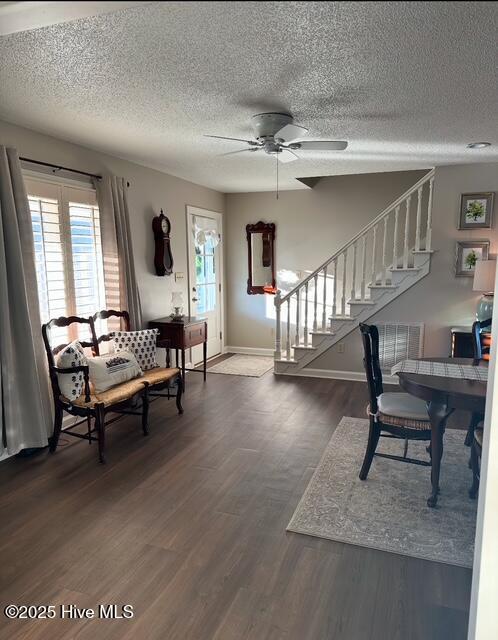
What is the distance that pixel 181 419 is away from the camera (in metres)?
4.18

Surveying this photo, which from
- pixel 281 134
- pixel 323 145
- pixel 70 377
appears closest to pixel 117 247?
pixel 70 377

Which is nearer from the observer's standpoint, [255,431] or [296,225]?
[255,431]

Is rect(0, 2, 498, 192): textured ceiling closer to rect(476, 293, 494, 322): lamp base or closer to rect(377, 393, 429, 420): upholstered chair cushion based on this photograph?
rect(476, 293, 494, 322): lamp base

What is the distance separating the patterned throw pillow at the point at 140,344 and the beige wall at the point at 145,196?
0.77m

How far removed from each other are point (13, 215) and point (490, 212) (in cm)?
474

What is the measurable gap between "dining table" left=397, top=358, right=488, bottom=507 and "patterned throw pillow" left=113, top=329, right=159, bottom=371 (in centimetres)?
246

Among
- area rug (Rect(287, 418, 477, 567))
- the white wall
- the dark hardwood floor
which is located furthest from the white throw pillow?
the white wall


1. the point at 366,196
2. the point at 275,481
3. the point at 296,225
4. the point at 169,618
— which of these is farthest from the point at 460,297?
the point at 169,618

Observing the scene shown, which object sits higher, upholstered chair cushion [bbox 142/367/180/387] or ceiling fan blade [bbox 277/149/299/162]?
ceiling fan blade [bbox 277/149/299/162]

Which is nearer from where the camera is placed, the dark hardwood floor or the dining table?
the dark hardwood floor

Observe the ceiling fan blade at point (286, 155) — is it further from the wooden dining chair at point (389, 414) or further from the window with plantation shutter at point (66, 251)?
the window with plantation shutter at point (66, 251)

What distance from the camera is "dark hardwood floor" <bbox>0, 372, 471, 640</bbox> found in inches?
71.4

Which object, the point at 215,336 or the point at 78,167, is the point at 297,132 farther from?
the point at 215,336

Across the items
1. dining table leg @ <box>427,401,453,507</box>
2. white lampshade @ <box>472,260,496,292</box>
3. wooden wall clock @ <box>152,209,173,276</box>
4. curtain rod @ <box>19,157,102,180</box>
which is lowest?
dining table leg @ <box>427,401,453,507</box>
